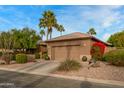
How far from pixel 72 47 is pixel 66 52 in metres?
1.37

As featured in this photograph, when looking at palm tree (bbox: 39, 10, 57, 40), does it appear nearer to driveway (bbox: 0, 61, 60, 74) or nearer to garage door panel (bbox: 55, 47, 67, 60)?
garage door panel (bbox: 55, 47, 67, 60)

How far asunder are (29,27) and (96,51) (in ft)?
79.2

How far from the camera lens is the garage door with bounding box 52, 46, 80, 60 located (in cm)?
2404

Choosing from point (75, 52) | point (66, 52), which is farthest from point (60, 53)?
point (75, 52)

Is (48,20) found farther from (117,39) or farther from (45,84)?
(45,84)

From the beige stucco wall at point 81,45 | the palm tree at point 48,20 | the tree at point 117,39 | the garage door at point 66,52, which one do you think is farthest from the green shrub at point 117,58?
the tree at point 117,39

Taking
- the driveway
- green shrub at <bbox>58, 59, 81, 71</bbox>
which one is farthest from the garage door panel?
green shrub at <bbox>58, 59, 81, 71</bbox>

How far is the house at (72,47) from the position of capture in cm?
2294

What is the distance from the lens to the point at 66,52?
2519 centimetres

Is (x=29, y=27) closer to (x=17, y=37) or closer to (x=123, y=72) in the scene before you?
(x=17, y=37)

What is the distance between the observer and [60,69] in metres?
14.8

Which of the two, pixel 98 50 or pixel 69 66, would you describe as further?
pixel 98 50

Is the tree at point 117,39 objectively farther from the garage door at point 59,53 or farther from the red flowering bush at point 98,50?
the red flowering bush at point 98,50
